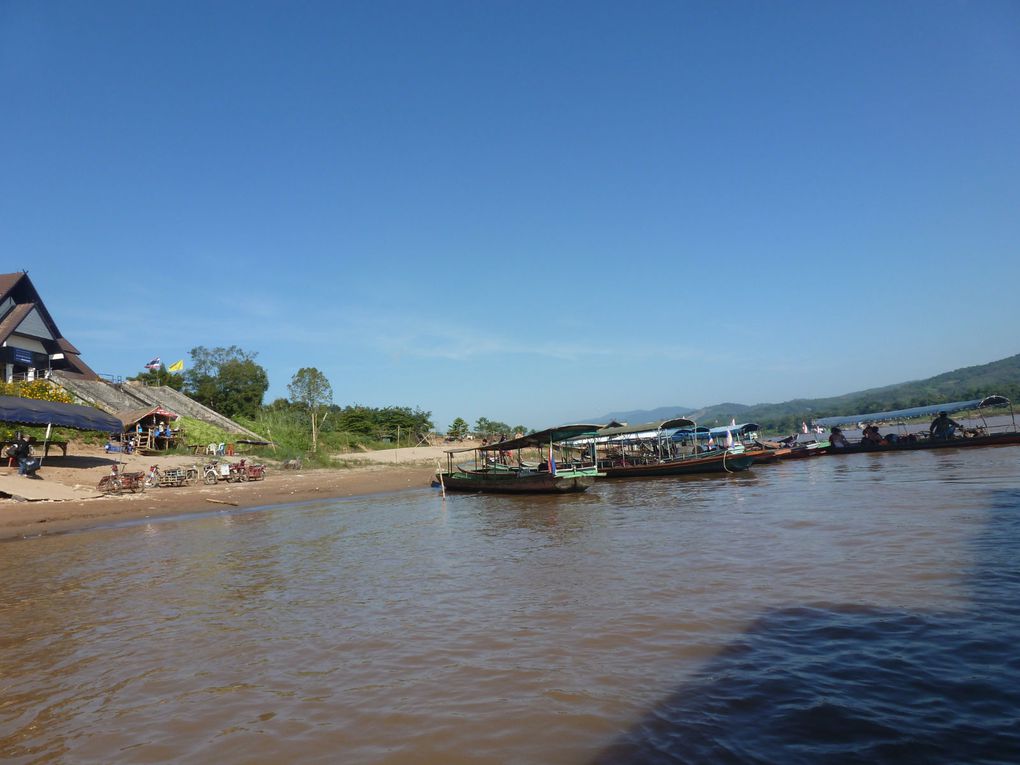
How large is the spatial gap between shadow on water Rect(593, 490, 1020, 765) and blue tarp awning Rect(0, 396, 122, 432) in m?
24.9

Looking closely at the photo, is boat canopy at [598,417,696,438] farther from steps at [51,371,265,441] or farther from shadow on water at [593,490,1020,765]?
shadow on water at [593,490,1020,765]

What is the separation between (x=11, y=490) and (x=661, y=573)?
70.8 ft

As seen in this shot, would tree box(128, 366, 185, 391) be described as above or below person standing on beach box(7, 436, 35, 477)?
above

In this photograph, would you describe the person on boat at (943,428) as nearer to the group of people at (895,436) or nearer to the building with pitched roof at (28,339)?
the group of people at (895,436)

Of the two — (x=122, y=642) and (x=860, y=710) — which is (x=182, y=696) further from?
(x=860, y=710)

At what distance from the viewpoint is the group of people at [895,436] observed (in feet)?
112

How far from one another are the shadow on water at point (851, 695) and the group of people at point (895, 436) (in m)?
34.3

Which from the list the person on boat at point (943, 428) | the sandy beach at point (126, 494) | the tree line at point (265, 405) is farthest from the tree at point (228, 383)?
the person on boat at point (943, 428)

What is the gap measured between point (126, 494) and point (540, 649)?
21.8m

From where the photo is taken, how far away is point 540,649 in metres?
6.13

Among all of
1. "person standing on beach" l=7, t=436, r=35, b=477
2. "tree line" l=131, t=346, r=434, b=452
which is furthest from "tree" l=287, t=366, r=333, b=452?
"person standing on beach" l=7, t=436, r=35, b=477

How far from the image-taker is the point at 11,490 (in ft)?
62.1

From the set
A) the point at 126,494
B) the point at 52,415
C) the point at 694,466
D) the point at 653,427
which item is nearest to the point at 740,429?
the point at 653,427

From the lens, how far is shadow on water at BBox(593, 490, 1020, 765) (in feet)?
12.9
